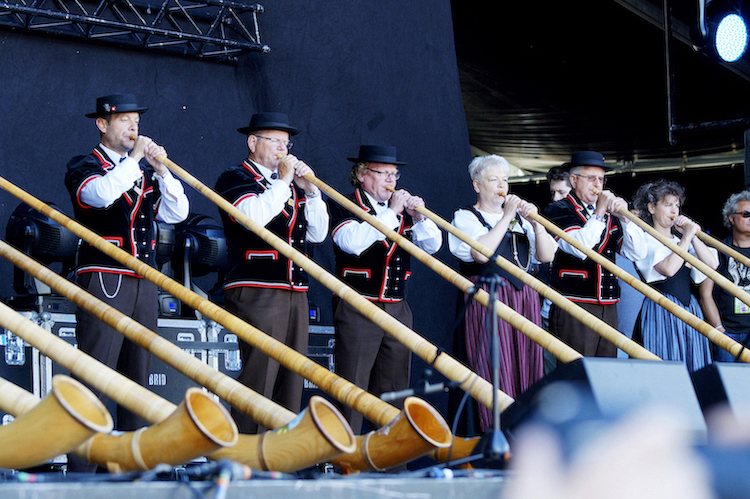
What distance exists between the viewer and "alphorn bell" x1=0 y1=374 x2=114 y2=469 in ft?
5.25

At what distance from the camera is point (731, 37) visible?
183 inches

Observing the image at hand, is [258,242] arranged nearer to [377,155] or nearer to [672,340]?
[377,155]

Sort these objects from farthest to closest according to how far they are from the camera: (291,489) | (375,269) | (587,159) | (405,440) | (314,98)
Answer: (314,98) < (587,159) < (375,269) < (405,440) < (291,489)

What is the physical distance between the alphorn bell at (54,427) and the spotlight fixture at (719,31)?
3.86 metres

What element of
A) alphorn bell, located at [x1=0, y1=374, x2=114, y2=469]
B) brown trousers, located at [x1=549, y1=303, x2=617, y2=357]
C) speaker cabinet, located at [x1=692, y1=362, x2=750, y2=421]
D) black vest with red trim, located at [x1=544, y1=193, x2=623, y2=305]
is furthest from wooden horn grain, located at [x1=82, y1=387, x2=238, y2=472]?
black vest with red trim, located at [x1=544, y1=193, x2=623, y2=305]

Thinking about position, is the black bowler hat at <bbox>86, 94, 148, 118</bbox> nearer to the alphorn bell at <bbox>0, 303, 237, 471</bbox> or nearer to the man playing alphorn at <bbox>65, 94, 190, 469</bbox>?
the man playing alphorn at <bbox>65, 94, 190, 469</bbox>

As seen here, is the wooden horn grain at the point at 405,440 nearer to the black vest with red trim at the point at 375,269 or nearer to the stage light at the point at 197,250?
the black vest with red trim at the point at 375,269

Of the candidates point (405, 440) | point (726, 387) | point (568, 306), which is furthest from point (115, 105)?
point (726, 387)

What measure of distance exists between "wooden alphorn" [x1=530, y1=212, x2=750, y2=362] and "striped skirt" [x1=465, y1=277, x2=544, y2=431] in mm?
298

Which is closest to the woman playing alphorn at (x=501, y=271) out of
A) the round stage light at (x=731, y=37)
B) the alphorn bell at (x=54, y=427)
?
the round stage light at (x=731, y=37)

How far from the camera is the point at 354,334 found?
12.2ft

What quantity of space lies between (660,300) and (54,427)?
2603 millimetres

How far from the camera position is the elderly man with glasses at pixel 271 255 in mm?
3439

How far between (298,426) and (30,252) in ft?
7.30
